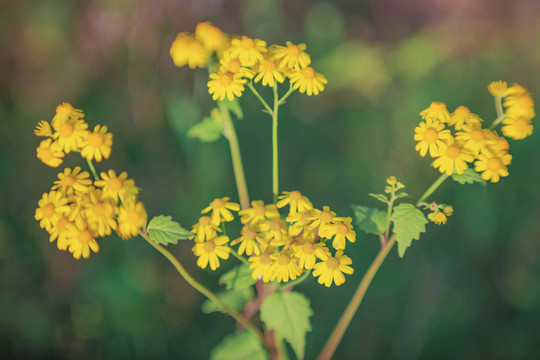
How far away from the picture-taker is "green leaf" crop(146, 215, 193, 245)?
3.76ft

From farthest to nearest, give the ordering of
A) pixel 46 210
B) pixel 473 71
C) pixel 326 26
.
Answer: pixel 326 26, pixel 473 71, pixel 46 210

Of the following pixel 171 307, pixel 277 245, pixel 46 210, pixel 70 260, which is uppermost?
pixel 46 210

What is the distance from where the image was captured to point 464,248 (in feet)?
7.80

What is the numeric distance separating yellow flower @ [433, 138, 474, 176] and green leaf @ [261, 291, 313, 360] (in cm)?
57

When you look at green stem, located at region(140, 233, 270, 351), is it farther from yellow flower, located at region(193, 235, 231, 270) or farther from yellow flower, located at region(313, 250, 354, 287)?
yellow flower, located at region(313, 250, 354, 287)

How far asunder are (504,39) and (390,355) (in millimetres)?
2432

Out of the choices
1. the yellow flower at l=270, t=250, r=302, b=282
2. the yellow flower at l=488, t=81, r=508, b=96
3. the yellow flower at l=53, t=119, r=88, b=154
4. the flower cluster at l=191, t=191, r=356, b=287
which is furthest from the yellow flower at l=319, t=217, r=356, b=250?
the yellow flower at l=53, t=119, r=88, b=154

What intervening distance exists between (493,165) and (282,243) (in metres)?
0.65

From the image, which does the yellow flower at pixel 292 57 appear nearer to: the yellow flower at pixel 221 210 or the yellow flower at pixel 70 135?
the yellow flower at pixel 221 210

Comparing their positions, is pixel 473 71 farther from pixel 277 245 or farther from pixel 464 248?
pixel 277 245

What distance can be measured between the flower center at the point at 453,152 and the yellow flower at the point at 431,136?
0.03 metres

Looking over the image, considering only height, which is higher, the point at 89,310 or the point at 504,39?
the point at 504,39

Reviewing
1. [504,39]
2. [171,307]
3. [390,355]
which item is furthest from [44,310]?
[504,39]

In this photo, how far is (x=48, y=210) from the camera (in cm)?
118
